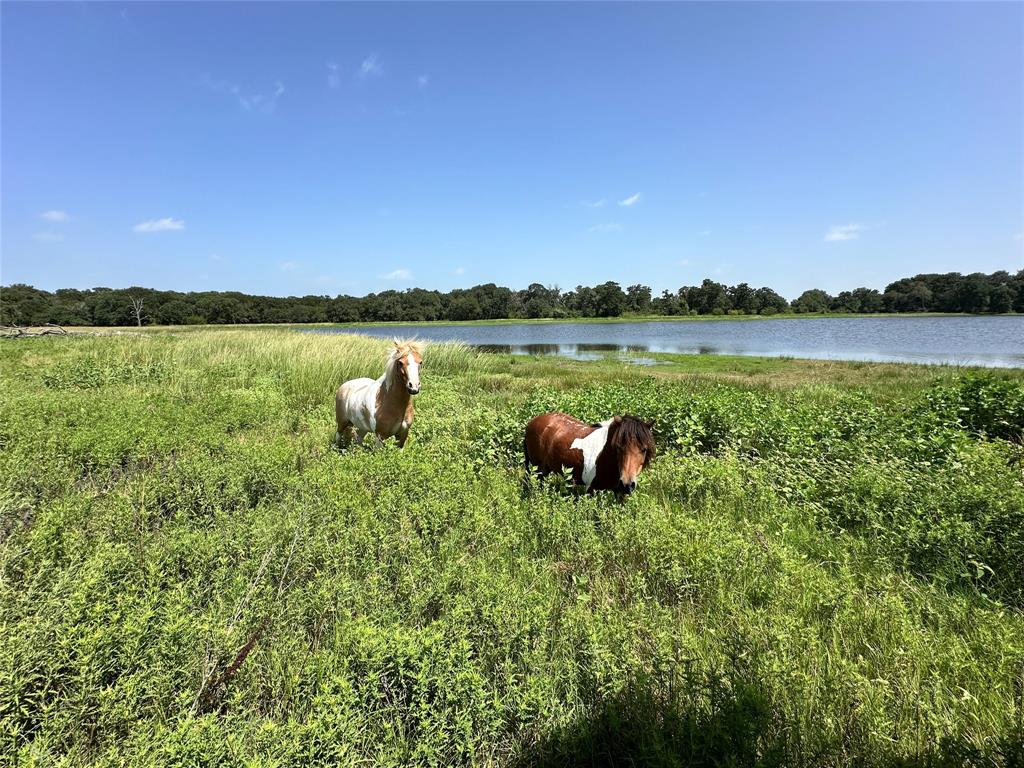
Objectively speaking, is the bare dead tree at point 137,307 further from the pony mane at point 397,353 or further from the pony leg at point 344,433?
the pony mane at point 397,353

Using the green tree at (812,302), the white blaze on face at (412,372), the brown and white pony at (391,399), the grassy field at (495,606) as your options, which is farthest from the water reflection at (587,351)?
the green tree at (812,302)

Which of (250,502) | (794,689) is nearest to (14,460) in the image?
(250,502)

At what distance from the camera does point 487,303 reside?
12519cm

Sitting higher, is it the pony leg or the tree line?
the tree line

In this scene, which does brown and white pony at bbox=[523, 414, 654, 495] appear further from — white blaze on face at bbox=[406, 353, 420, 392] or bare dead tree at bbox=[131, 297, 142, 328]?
bare dead tree at bbox=[131, 297, 142, 328]

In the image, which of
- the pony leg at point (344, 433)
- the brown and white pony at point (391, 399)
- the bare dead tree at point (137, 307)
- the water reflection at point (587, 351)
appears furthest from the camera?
the bare dead tree at point (137, 307)

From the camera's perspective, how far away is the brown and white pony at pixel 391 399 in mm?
6125

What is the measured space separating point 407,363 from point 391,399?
76 cm

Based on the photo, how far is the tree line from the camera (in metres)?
86.0

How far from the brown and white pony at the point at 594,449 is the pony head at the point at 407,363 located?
1839 mm

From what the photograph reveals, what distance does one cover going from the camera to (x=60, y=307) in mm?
82500

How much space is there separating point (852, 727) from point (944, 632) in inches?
60.6

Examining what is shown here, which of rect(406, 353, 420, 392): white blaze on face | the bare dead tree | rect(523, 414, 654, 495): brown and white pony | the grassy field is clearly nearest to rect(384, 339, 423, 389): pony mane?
rect(406, 353, 420, 392): white blaze on face

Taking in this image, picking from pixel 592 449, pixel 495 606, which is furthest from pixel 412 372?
pixel 495 606
